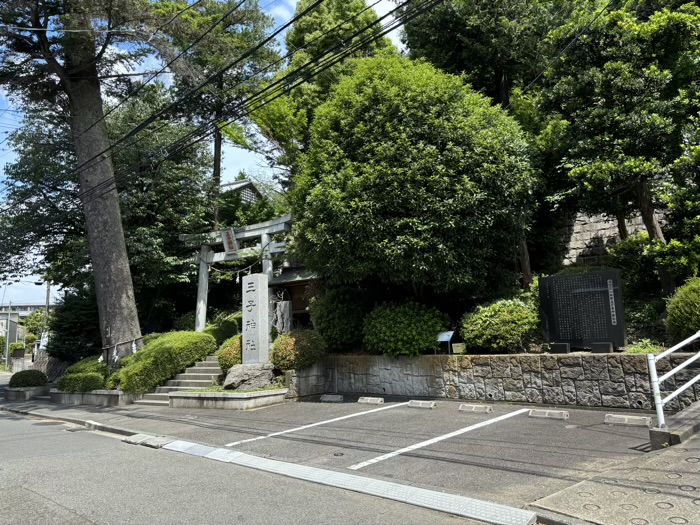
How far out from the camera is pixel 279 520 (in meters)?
4.36

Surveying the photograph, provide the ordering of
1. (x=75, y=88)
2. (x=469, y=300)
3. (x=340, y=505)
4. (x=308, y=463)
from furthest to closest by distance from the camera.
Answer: (x=75, y=88), (x=469, y=300), (x=308, y=463), (x=340, y=505)

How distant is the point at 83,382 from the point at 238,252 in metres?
6.32

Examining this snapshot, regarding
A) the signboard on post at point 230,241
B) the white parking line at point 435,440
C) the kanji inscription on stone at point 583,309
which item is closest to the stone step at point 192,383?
the signboard on post at point 230,241

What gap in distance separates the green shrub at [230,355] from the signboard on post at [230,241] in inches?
202

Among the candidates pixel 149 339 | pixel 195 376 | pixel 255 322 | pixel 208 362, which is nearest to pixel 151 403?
pixel 195 376

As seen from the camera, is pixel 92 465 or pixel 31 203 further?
pixel 31 203

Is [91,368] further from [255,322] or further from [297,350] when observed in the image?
[297,350]

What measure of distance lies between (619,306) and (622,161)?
3.22 meters

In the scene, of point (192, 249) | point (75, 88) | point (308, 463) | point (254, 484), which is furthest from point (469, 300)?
point (75, 88)

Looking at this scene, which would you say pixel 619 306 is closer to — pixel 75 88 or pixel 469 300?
pixel 469 300

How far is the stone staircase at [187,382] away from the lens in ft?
44.0

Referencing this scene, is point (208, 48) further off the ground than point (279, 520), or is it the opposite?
point (208, 48)

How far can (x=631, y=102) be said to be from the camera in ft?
33.4

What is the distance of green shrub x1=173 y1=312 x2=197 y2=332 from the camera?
19.5 metres
